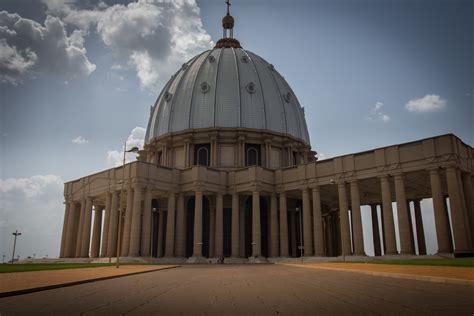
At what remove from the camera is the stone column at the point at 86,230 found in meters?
61.1

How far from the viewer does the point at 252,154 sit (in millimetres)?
71750

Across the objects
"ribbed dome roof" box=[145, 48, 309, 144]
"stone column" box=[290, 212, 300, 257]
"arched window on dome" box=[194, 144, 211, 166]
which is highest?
"ribbed dome roof" box=[145, 48, 309, 144]

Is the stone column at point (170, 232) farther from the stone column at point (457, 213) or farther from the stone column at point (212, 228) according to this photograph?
the stone column at point (457, 213)

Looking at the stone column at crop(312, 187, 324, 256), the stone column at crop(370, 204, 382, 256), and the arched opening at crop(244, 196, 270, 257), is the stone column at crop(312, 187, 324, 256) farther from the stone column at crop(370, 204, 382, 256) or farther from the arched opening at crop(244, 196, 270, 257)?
the stone column at crop(370, 204, 382, 256)

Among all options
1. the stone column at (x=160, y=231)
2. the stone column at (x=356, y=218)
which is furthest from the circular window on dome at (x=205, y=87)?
the stone column at (x=356, y=218)

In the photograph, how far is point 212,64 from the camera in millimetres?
79562

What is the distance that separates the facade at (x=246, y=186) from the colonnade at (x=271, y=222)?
14cm

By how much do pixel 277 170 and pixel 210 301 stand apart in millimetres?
52725

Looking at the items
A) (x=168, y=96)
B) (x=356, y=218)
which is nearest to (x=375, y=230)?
(x=356, y=218)

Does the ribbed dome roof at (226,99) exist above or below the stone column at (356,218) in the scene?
above

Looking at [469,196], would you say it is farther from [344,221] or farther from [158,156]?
[158,156]

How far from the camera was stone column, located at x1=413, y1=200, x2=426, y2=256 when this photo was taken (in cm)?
6072

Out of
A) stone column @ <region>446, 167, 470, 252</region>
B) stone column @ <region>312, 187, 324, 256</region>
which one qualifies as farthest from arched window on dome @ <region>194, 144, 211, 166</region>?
stone column @ <region>446, 167, 470, 252</region>

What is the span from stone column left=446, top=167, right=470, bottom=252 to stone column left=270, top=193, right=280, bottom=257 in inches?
937
